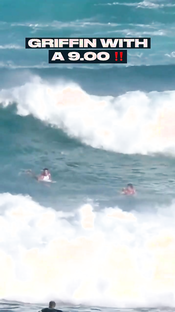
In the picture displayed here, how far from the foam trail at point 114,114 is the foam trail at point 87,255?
111 centimetres

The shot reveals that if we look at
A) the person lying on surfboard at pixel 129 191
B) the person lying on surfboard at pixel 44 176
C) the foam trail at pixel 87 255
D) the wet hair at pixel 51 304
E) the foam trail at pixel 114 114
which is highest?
the foam trail at pixel 114 114

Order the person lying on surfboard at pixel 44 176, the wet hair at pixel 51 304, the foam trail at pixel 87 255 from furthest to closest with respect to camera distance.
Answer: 1. the person lying on surfboard at pixel 44 176
2. the foam trail at pixel 87 255
3. the wet hair at pixel 51 304

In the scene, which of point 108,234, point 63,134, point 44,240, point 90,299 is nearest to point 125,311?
point 90,299

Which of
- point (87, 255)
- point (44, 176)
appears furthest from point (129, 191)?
point (44, 176)

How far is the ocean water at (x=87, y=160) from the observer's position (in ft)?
25.2

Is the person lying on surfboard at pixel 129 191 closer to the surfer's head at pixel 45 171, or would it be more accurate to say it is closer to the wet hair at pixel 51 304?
the surfer's head at pixel 45 171

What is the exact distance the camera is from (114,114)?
8.08 m

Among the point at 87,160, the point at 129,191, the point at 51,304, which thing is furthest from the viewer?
the point at 87,160

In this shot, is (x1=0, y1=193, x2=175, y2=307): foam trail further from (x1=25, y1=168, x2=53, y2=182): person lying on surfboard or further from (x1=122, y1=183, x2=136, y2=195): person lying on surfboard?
(x1=25, y1=168, x2=53, y2=182): person lying on surfboard

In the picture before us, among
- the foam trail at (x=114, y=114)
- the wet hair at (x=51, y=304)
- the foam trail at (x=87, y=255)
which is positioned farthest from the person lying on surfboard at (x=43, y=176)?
the wet hair at (x=51, y=304)

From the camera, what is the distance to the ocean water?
7684 millimetres

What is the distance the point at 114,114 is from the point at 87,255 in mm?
2341

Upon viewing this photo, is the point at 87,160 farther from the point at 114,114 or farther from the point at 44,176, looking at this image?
the point at 114,114

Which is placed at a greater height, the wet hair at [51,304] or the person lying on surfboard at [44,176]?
the person lying on surfboard at [44,176]
